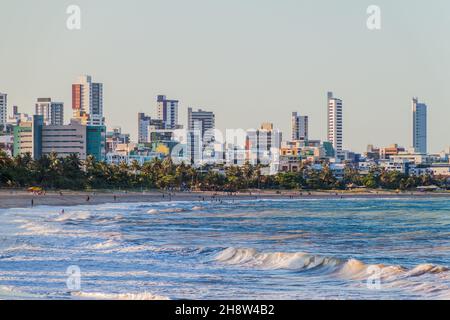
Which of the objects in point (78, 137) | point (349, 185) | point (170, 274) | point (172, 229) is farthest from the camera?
point (78, 137)

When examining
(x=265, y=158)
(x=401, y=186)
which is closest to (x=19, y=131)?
(x=265, y=158)

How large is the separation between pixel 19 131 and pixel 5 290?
152 metres

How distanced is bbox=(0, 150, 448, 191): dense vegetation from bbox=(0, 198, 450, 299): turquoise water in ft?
180

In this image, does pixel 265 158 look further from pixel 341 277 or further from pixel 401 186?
pixel 341 277

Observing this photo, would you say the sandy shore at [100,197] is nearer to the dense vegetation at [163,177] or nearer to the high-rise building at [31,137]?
the dense vegetation at [163,177]

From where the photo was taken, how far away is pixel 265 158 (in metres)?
191
